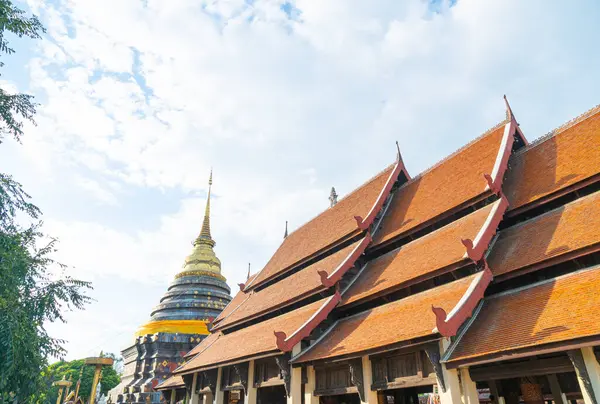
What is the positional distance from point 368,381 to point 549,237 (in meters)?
5.06

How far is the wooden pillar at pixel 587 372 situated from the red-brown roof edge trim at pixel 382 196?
7605 mm

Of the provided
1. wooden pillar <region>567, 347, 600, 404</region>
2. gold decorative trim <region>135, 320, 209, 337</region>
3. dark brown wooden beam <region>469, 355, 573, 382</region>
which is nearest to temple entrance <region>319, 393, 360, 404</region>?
dark brown wooden beam <region>469, 355, 573, 382</region>

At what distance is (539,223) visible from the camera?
9.88 metres

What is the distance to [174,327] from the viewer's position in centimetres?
2736

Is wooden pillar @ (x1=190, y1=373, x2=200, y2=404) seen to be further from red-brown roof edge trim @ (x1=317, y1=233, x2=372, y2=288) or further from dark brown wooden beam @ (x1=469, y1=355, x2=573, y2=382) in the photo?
dark brown wooden beam @ (x1=469, y1=355, x2=573, y2=382)

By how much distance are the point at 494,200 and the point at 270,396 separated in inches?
381

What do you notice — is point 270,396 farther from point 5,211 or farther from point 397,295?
point 5,211

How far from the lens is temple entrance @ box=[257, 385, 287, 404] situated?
1435 centimetres

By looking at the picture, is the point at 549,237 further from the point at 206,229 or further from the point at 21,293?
the point at 206,229

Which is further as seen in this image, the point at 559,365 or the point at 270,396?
the point at 270,396

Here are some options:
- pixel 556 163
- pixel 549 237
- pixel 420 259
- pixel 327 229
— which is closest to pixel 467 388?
pixel 420 259

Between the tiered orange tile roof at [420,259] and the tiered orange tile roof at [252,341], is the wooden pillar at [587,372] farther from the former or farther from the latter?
the tiered orange tile roof at [252,341]

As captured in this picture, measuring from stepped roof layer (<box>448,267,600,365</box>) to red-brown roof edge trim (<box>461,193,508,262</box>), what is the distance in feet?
3.54

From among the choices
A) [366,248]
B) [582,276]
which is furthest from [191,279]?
[582,276]
